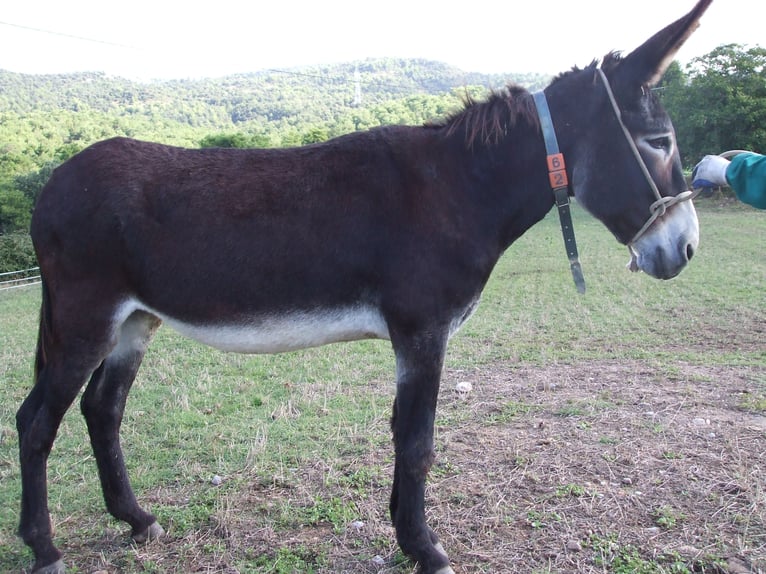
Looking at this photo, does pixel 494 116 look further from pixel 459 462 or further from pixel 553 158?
pixel 459 462

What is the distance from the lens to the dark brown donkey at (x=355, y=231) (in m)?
3.07

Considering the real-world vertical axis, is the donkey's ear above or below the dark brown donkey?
above

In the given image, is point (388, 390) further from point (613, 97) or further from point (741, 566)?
point (613, 97)

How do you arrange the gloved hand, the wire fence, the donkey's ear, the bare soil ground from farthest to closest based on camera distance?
the wire fence
the bare soil ground
the gloved hand
the donkey's ear

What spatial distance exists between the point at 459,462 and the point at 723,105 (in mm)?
44552

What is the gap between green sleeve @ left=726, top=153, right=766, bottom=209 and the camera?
319 centimetres

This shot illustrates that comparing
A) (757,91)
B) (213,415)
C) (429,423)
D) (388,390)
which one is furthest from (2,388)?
(757,91)

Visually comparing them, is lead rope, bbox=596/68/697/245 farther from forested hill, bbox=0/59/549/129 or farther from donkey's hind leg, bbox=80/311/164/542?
forested hill, bbox=0/59/549/129

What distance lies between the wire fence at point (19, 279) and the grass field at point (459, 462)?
24205 millimetres

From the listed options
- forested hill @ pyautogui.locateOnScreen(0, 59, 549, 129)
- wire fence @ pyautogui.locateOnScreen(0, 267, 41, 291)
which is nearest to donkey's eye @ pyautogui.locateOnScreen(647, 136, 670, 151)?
wire fence @ pyautogui.locateOnScreen(0, 267, 41, 291)

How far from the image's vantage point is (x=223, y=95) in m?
106

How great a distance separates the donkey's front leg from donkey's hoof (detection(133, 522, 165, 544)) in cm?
164

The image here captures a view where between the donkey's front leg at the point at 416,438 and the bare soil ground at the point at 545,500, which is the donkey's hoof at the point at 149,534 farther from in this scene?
the donkey's front leg at the point at 416,438

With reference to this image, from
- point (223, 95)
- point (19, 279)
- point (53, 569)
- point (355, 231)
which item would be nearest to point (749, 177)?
point (355, 231)
